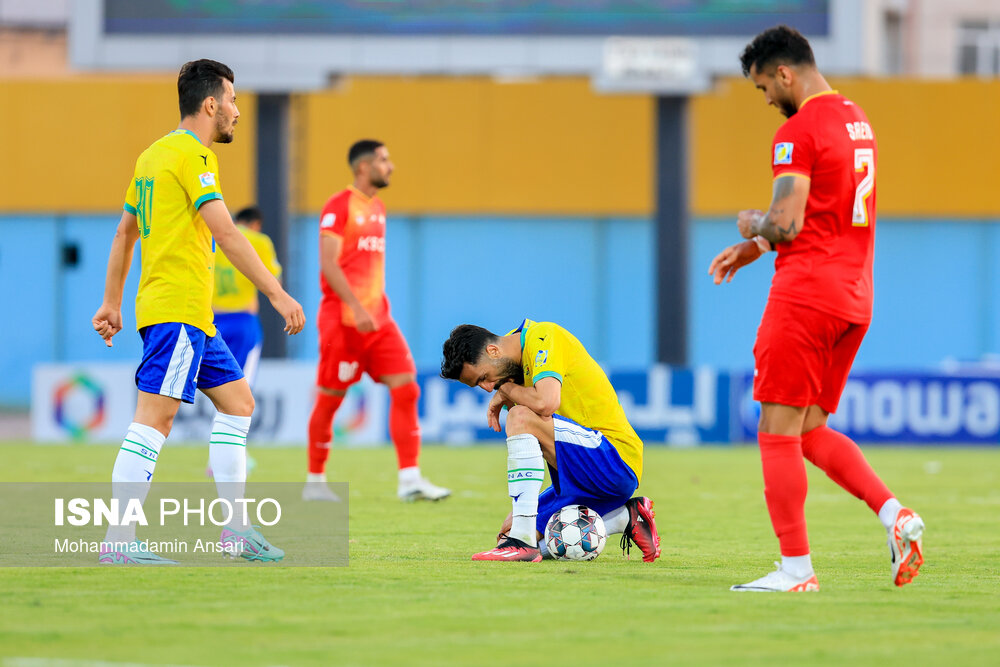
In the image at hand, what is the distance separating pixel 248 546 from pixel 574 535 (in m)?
1.47

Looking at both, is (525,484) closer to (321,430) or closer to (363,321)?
(363,321)

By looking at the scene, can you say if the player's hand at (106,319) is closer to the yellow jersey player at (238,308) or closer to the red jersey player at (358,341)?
the red jersey player at (358,341)

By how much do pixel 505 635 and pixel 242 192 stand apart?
23.8 m

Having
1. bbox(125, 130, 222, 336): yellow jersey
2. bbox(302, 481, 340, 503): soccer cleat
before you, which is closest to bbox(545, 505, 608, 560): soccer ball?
bbox(125, 130, 222, 336): yellow jersey

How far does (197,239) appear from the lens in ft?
20.2

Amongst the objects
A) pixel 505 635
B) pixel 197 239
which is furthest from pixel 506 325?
pixel 505 635

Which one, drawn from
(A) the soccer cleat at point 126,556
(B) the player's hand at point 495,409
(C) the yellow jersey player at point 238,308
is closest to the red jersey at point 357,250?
(C) the yellow jersey player at point 238,308

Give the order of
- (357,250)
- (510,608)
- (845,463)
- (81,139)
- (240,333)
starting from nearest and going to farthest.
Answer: (510,608), (845,463), (357,250), (240,333), (81,139)

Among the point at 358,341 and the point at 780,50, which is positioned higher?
the point at 780,50

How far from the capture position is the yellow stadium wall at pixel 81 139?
2738 centimetres

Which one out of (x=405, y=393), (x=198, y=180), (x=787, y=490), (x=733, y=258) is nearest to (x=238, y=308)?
(x=405, y=393)

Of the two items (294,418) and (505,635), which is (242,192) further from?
(505,635)

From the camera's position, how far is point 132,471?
594 cm

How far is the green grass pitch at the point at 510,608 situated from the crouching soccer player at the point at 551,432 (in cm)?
22
